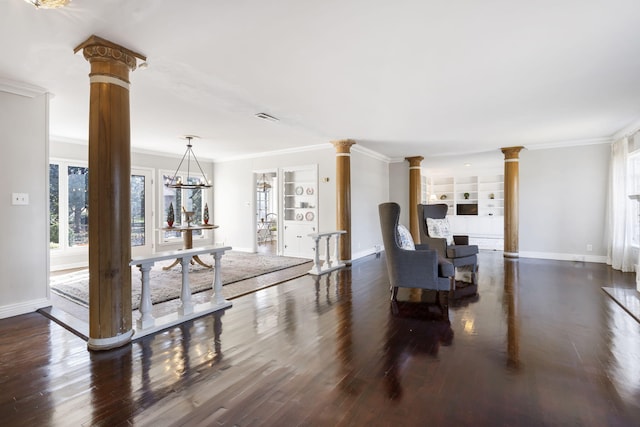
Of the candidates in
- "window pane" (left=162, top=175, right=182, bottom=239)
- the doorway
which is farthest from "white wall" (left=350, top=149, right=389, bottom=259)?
"window pane" (left=162, top=175, right=182, bottom=239)

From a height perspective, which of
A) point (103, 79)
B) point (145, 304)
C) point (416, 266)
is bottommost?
point (145, 304)

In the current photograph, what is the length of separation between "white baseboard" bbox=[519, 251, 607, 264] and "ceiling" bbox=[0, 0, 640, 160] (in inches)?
105

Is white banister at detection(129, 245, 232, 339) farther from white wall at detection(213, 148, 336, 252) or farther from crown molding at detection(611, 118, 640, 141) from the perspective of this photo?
crown molding at detection(611, 118, 640, 141)

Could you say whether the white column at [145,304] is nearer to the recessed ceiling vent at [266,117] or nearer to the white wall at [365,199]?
the recessed ceiling vent at [266,117]

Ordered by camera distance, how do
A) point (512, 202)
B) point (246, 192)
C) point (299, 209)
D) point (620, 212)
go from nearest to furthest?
point (620, 212), point (512, 202), point (299, 209), point (246, 192)

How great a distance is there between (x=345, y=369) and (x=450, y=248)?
3332 millimetres

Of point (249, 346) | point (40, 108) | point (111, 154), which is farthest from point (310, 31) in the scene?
point (40, 108)

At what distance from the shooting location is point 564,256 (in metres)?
6.59

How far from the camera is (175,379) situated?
208 centimetres

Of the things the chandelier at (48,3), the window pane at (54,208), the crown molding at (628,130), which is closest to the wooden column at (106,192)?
the chandelier at (48,3)

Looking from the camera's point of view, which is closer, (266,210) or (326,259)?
(326,259)

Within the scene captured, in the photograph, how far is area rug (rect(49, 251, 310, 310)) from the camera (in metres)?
4.11

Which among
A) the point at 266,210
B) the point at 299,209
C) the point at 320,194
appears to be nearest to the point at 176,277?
the point at 299,209

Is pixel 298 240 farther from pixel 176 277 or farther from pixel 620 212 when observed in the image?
pixel 620 212
